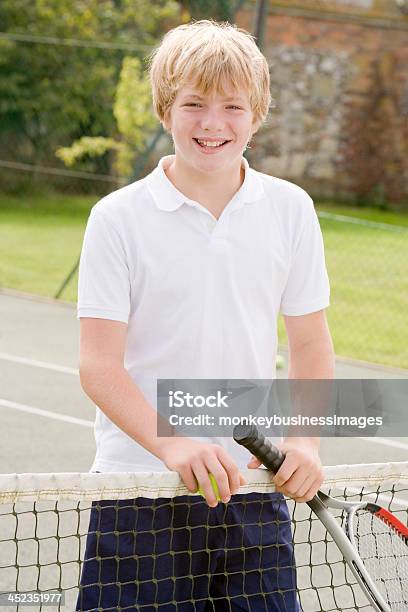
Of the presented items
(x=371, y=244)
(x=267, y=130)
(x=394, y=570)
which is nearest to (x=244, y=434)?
(x=394, y=570)

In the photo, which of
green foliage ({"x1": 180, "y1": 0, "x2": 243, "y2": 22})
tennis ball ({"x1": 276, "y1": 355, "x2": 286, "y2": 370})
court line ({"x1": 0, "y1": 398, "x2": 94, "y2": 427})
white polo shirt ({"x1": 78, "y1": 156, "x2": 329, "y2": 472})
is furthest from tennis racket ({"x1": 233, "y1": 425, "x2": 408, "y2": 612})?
green foliage ({"x1": 180, "y1": 0, "x2": 243, "y2": 22})

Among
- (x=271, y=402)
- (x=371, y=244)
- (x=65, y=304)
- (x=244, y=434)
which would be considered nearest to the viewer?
(x=244, y=434)

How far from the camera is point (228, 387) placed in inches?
107

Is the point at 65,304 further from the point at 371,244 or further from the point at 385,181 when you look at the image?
the point at 385,181

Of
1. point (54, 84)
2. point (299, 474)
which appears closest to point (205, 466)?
point (299, 474)

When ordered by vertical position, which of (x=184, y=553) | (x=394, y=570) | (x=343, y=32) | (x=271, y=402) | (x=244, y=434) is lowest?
(x=343, y=32)

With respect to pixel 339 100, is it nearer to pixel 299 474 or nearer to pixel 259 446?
pixel 299 474

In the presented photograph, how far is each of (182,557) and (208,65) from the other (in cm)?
112

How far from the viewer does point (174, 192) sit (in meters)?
2.72

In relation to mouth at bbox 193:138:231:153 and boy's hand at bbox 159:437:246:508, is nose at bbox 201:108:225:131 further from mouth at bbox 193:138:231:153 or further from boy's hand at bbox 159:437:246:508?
boy's hand at bbox 159:437:246:508

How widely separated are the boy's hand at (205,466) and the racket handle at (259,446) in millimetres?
63

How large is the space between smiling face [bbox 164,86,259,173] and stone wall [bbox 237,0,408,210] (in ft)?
67.4

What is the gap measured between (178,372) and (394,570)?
0.89m

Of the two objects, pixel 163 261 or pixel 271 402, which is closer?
pixel 163 261
